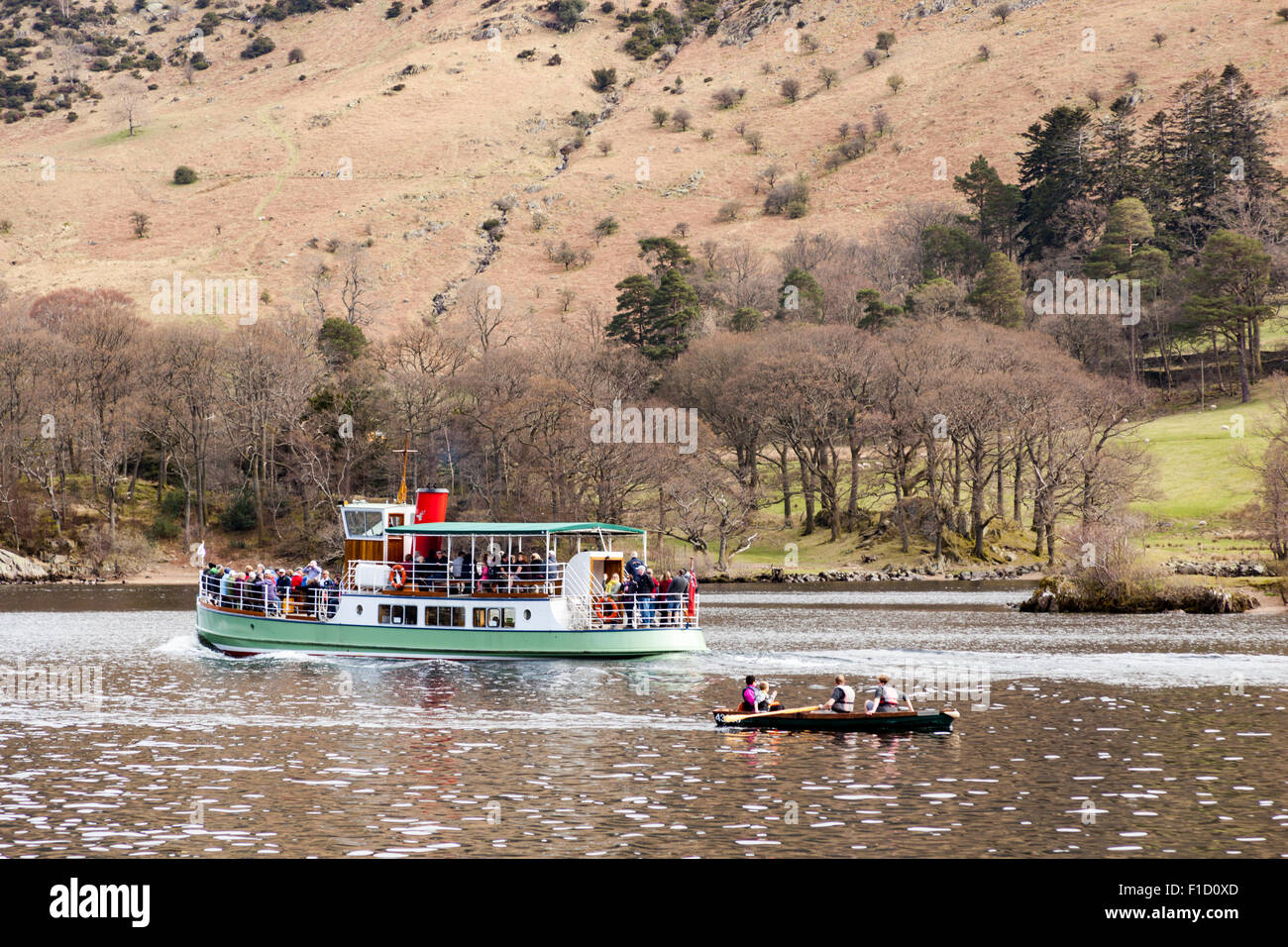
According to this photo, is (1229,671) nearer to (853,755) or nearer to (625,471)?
(853,755)

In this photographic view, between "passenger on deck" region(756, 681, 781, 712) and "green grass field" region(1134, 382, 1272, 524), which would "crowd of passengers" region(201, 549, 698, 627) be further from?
"green grass field" region(1134, 382, 1272, 524)

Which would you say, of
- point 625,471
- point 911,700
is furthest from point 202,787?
point 625,471

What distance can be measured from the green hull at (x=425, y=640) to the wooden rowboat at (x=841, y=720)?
15939mm

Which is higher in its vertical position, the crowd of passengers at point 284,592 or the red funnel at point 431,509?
the red funnel at point 431,509

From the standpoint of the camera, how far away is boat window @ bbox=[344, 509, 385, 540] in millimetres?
59156

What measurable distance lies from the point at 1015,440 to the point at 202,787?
86544 mm

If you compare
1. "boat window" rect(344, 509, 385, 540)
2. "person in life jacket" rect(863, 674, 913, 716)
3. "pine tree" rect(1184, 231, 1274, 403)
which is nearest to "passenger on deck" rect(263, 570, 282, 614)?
"boat window" rect(344, 509, 385, 540)

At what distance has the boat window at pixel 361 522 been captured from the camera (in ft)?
194

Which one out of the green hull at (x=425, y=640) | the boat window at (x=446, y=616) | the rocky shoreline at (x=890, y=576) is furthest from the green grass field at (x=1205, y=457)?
the boat window at (x=446, y=616)

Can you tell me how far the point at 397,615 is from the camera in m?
56.1

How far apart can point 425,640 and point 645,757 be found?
81.8ft

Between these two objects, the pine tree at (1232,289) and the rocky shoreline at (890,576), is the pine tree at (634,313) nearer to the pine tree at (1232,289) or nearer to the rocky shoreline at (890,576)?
the rocky shoreline at (890,576)

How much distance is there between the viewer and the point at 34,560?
109 meters

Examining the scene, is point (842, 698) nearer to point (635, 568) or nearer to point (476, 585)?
point (635, 568)
